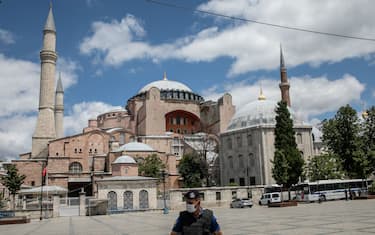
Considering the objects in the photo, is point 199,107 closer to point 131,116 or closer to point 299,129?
point 131,116

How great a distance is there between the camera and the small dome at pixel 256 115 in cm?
4228

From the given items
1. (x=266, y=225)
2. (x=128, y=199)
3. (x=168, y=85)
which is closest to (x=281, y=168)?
(x=128, y=199)

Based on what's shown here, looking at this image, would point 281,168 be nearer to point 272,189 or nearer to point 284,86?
Answer: point 272,189

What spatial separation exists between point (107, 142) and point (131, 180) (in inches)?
772

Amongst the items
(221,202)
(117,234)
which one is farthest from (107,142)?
(117,234)

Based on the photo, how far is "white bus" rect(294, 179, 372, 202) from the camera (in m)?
29.9

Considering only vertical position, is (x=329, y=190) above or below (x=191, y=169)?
below

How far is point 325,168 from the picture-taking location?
116 ft

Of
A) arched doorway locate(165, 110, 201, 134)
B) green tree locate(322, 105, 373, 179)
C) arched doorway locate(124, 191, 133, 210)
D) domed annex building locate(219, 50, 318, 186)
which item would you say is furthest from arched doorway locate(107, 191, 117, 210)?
arched doorway locate(165, 110, 201, 134)

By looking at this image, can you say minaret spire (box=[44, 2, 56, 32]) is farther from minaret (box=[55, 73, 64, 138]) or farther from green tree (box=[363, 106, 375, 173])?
green tree (box=[363, 106, 375, 173])

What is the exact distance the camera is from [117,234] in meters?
11.5

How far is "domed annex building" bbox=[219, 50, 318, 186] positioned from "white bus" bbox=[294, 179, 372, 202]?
7740 mm

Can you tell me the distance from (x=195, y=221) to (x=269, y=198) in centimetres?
2740

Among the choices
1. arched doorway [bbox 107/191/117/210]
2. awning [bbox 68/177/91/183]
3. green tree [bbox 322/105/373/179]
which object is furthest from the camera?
awning [bbox 68/177/91/183]
